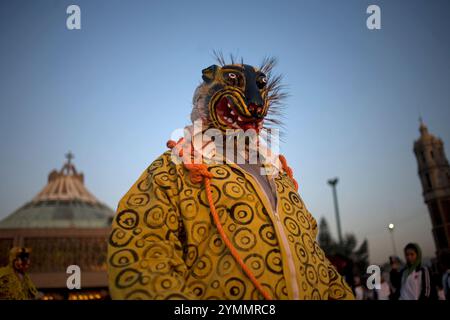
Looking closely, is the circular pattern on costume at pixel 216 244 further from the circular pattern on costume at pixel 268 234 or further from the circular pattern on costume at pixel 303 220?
the circular pattern on costume at pixel 303 220

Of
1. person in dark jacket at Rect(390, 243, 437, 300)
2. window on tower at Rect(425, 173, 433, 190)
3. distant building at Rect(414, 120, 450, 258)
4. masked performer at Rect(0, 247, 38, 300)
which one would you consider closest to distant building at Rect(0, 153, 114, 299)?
masked performer at Rect(0, 247, 38, 300)

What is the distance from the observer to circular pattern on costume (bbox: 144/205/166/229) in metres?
1.37

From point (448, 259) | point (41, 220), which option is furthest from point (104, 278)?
point (448, 259)

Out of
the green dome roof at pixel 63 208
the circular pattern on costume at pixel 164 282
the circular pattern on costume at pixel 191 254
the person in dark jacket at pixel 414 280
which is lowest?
the person in dark jacket at pixel 414 280

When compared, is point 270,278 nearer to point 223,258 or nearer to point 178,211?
point 223,258

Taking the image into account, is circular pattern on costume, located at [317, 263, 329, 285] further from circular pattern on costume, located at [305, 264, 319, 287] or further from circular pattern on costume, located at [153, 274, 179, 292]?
circular pattern on costume, located at [153, 274, 179, 292]

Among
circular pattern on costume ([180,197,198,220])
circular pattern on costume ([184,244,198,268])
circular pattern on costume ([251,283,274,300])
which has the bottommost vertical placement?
circular pattern on costume ([251,283,274,300])

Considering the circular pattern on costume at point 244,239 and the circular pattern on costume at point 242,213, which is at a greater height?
the circular pattern on costume at point 242,213

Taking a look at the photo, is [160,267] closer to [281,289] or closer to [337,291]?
[281,289]

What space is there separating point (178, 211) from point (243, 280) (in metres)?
0.42

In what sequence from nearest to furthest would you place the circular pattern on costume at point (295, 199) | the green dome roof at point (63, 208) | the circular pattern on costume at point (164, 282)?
the circular pattern on costume at point (164, 282) → the circular pattern on costume at point (295, 199) → the green dome roof at point (63, 208)

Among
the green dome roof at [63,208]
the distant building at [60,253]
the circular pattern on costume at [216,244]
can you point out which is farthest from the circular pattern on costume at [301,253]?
the green dome roof at [63,208]

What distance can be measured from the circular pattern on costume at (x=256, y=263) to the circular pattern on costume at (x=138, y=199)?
0.51m

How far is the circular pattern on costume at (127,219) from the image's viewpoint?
1361mm
